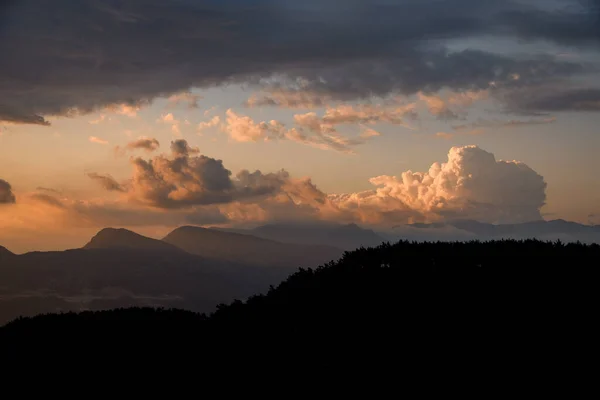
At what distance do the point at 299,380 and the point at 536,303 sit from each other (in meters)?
8.67

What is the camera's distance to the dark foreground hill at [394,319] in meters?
21.4

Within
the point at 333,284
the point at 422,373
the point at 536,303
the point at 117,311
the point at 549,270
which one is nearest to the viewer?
the point at 422,373

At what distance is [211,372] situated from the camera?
23.9m

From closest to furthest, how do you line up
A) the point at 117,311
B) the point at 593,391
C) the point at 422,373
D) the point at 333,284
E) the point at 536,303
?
the point at 593,391 → the point at 422,373 → the point at 536,303 → the point at 333,284 → the point at 117,311

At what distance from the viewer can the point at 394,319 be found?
2319 centimetres

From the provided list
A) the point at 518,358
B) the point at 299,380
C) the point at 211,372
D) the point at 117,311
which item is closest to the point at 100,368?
the point at 211,372

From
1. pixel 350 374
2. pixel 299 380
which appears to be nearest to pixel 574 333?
pixel 350 374

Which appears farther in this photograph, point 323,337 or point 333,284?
point 333,284

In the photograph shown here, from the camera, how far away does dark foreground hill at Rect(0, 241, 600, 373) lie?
21.4 meters

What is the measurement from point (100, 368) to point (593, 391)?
57.7ft

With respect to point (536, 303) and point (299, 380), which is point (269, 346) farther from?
point (536, 303)

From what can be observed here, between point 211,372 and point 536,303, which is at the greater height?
point 536,303

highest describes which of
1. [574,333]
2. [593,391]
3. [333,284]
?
[333,284]

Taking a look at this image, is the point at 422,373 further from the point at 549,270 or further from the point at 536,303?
the point at 549,270
